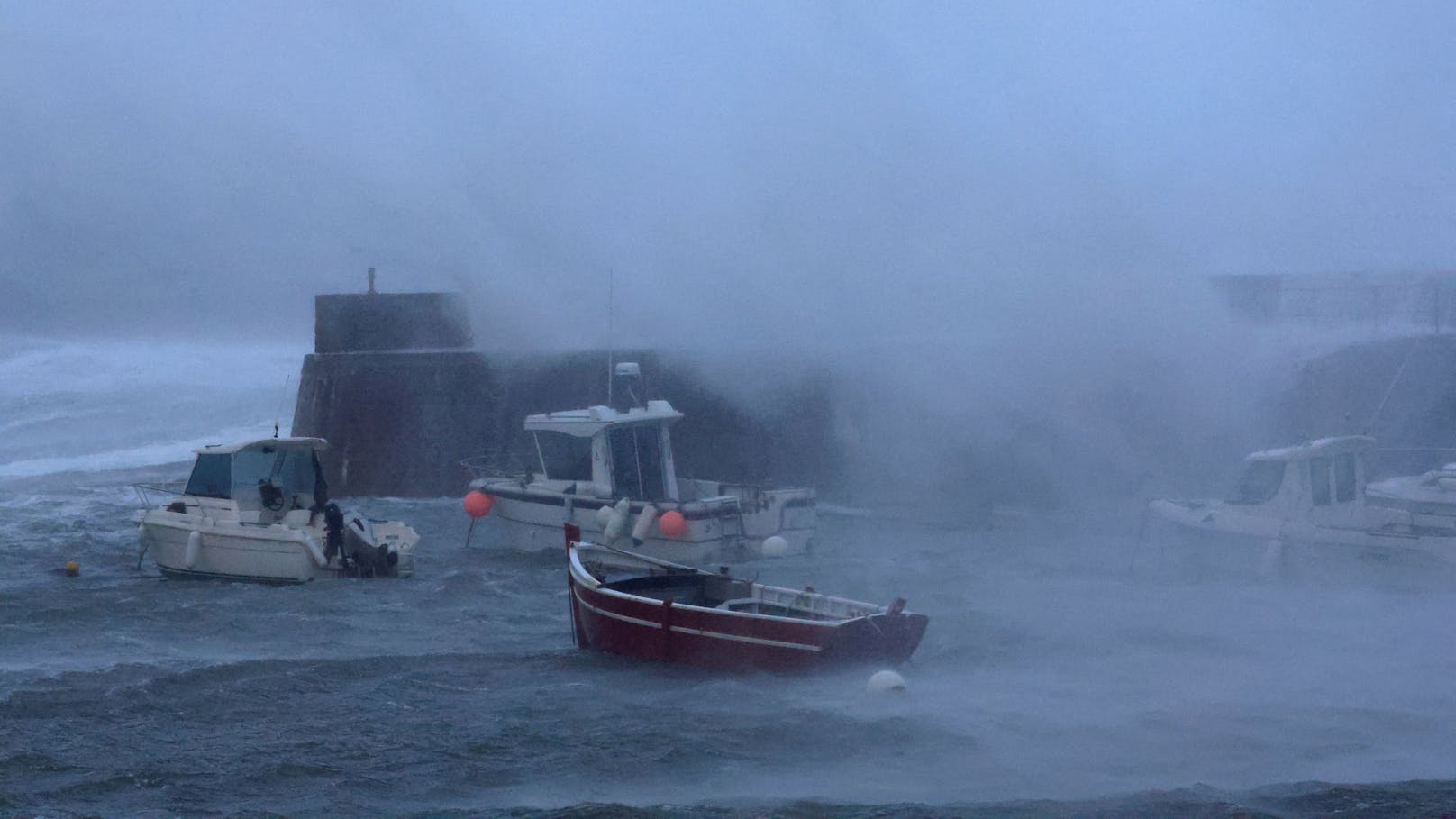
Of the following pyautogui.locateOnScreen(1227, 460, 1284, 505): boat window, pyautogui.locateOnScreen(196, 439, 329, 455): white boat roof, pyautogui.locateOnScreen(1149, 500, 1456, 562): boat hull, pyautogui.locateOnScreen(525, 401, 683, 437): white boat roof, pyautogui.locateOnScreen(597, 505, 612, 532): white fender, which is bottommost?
pyautogui.locateOnScreen(1149, 500, 1456, 562): boat hull

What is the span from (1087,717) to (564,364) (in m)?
15.8

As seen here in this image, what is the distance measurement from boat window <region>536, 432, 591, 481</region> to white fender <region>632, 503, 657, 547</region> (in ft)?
5.61

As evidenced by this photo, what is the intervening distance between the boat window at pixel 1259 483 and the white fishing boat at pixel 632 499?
5161 mm

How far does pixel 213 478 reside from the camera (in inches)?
659

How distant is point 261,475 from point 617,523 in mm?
4223

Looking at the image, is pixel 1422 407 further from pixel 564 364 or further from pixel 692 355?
pixel 564 364

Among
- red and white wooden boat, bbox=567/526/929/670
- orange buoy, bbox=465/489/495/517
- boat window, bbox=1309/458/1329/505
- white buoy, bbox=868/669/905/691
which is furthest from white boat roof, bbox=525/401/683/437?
white buoy, bbox=868/669/905/691

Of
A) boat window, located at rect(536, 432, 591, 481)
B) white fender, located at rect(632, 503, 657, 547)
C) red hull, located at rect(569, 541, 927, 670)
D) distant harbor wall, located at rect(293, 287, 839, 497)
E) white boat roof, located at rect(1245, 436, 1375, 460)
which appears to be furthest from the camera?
distant harbor wall, located at rect(293, 287, 839, 497)

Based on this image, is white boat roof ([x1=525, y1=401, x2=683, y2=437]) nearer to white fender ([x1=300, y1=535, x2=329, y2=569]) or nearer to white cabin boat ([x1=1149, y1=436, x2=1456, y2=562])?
white fender ([x1=300, y1=535, x2=329, y2=569])

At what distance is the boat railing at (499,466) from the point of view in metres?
19.5

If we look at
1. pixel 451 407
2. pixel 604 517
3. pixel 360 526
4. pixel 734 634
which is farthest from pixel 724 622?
pixel 451 407

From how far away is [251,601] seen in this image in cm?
1525

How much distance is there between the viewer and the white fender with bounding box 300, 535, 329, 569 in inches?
620

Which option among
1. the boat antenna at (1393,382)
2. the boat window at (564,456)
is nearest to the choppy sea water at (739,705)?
the boat window at (564,456)
